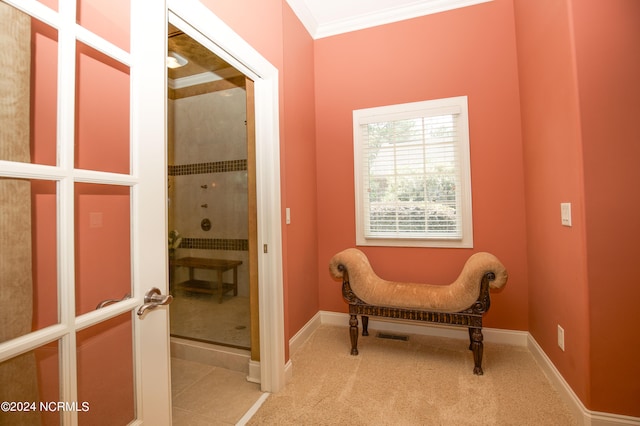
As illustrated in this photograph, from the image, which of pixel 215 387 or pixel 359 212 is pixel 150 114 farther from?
pixel 359 212

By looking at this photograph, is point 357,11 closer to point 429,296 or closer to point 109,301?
point 429,296

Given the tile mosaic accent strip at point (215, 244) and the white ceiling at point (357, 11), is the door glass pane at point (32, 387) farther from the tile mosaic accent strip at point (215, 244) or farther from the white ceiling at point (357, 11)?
the white ceiling at point (357, 11)

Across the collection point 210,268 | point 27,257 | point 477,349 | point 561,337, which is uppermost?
point 27,257

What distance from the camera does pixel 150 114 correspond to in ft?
3.52

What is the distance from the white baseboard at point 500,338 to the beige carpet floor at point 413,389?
58mm

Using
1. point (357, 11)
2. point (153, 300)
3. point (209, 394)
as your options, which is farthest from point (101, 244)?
point (357, 11)

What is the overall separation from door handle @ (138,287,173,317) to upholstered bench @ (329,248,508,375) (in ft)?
5.29

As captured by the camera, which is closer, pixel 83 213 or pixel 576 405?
pixel 83 213

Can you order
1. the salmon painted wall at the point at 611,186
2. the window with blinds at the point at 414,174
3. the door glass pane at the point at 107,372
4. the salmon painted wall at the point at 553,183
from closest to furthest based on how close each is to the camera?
the door glass pane at the point at 107,372, the salmon painted wall at the point at 611,186, the salmon painted wall at the point at 553,183, the window with blinds at the point at 414,174

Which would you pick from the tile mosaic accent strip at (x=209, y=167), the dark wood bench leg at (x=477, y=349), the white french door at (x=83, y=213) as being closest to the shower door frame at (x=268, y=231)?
the white french door at (x=83, y=213)

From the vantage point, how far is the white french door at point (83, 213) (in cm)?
73

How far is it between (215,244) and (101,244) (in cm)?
236

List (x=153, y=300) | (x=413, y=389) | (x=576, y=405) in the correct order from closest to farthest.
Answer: (x=153, y=300) → (x=576, y=405) → (x=413, y=389)

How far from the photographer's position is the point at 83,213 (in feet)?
2.92
